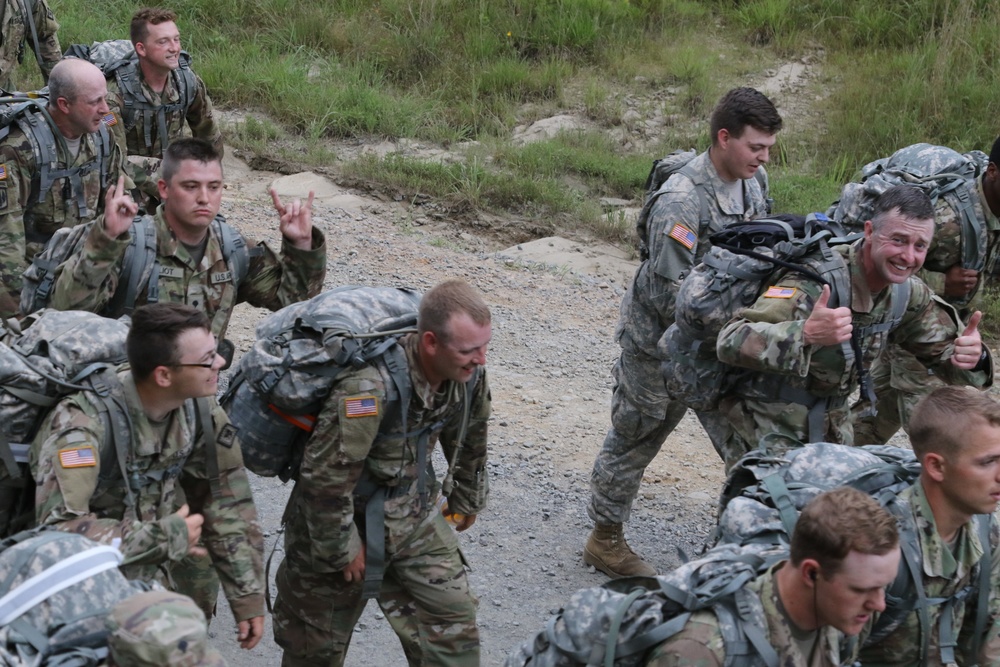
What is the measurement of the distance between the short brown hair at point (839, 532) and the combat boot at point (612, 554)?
2843mm

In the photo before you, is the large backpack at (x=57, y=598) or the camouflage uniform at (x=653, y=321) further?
the camouflage uniform at (x=653, y=321)

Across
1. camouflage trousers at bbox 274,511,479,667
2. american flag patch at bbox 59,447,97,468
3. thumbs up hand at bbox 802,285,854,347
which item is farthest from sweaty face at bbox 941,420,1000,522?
american flag patch at bbox 59,447,97,468

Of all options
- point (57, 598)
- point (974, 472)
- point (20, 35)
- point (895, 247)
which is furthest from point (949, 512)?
point (20, 35)

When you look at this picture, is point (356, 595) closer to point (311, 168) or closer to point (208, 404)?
point (208, 404)

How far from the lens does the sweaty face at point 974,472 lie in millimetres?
3908

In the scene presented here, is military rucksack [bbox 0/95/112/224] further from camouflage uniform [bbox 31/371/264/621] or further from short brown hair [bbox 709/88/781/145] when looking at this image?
short brown hair [bbox 709/88/781/145]

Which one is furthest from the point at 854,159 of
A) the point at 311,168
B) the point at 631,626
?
the point at 631,626

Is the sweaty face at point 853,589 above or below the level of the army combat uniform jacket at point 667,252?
above

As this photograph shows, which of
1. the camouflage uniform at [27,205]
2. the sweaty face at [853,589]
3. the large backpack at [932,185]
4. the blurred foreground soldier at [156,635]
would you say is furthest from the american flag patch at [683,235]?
the blurred foreground soldier at [156,635]

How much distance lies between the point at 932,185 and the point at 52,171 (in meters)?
4.33

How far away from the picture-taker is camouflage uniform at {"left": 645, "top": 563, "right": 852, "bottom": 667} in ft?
10.8

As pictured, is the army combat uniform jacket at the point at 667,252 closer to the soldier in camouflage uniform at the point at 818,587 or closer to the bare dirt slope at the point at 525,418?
the bare dirt slope at the point at 525,418

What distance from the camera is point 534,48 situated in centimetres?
1204

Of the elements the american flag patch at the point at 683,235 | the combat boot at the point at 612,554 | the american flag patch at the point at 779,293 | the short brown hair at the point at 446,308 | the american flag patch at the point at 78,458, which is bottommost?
the combat boot at the point at 612,554
